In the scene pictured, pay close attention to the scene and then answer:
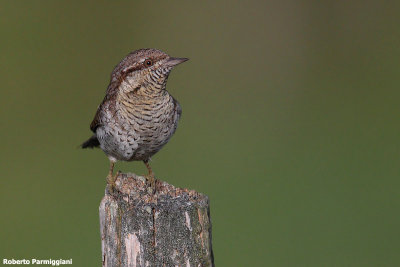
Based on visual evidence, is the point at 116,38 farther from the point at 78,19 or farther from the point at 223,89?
the point at 223,89

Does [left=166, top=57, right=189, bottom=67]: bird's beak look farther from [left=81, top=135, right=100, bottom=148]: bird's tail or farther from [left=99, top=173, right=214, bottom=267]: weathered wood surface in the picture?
[left=81, top=135, right=100, bottom=148]: bird's tail

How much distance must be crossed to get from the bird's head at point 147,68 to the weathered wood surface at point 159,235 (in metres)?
1.25

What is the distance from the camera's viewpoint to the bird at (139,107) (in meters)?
4.63

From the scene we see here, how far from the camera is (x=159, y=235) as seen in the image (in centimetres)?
349

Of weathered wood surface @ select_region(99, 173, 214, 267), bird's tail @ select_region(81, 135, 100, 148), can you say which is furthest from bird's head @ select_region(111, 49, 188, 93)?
weathered wood surface @ select_region(99, 173, 214, 267)

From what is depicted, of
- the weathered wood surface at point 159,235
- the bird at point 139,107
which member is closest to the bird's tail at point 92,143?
the bird at point 139,107

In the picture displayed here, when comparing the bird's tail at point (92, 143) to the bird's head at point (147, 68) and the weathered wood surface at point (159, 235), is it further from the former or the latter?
the weathered wood surface at point (159, 235)

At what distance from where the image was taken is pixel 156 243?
3482 millimetres

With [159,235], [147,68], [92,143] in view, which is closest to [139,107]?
[147,68]

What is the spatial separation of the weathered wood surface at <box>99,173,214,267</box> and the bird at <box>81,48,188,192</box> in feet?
3.01

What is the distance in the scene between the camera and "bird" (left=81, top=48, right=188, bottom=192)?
463 cm

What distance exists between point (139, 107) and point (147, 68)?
0.29 metres

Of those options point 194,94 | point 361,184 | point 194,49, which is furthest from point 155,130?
point 194,49

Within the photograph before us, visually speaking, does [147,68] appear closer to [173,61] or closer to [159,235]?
[173,61]
